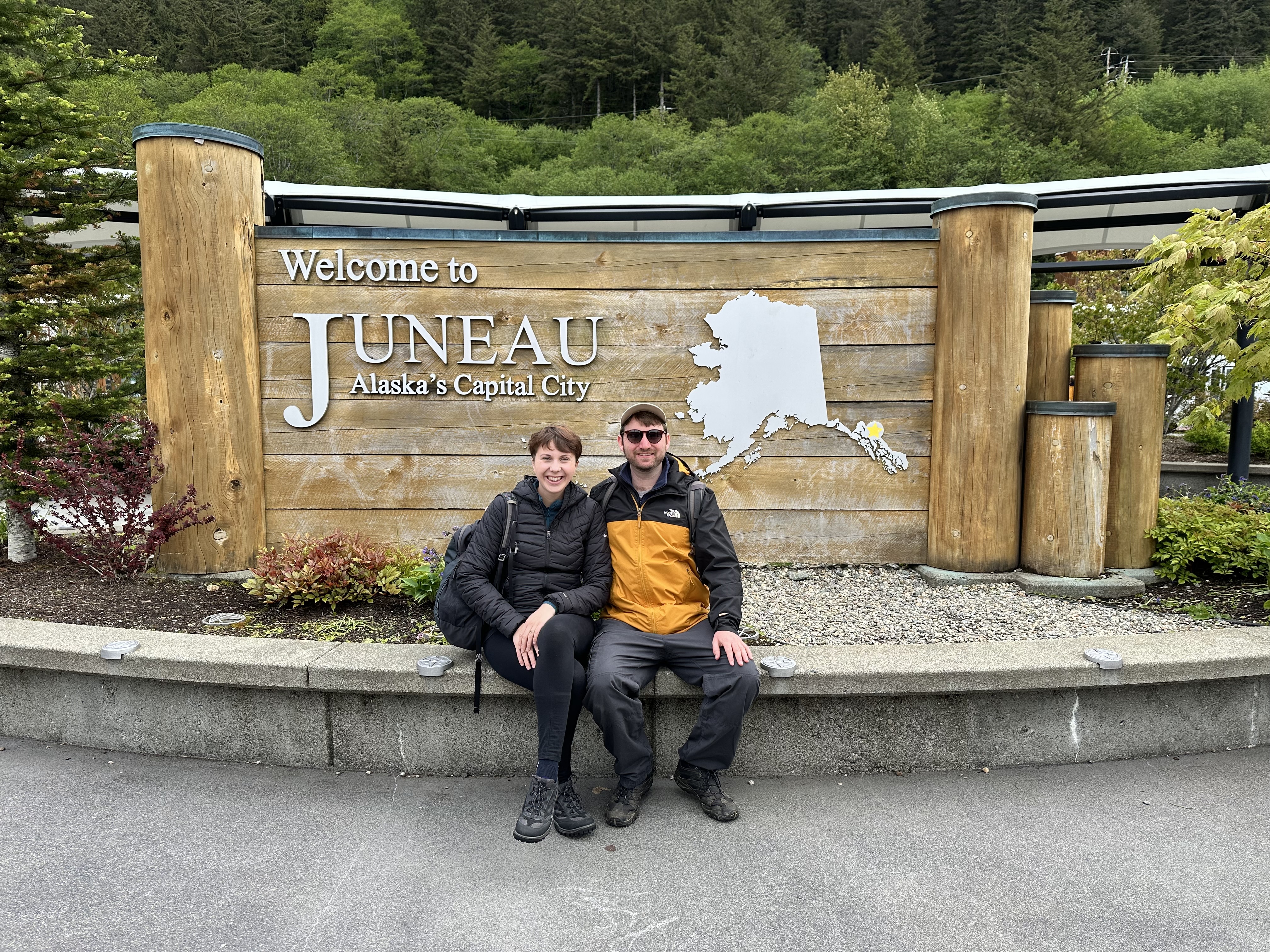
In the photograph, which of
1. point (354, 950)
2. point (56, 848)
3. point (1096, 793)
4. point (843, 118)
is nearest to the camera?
point (354, 950)

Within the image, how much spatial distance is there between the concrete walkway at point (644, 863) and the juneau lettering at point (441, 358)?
2.29 meters

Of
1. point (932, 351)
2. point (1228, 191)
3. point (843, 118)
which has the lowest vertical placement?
point (932, 351)

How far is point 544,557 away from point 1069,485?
123 inches

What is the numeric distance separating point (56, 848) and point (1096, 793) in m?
3.64

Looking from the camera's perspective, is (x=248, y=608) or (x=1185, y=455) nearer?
(x=248, y=608)

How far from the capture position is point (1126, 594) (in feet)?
15.4

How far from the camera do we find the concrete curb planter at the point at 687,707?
10.7ft

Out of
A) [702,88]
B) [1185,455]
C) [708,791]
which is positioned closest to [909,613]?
[708,791]

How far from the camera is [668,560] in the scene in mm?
3357

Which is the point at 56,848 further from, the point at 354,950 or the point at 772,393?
the point at 772,393

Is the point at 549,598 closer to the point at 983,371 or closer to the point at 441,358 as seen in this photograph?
the point at 441,358

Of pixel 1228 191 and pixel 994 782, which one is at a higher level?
pixel 1228 191

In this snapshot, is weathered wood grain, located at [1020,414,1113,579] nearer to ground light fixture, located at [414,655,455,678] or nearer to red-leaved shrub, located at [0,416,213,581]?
ground light fixture, located at [414,655,455,678]

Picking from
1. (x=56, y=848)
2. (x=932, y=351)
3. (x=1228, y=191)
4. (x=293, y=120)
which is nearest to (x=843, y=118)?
→ (x=293, y=120)
